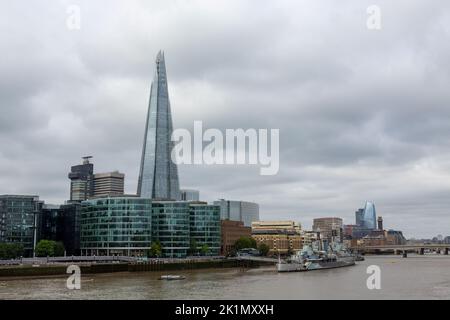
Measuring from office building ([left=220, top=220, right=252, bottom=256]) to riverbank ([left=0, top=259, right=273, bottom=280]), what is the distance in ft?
111

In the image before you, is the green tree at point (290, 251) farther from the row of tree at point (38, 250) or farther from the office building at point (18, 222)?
the office building at point (18, 222)

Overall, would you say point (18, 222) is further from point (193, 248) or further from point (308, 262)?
point (308, 262)

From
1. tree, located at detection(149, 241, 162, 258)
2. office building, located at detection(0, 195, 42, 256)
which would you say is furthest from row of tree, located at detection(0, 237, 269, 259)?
office building, located at detection(0, 195, 42, 256)

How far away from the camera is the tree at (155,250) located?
114125 millimetres

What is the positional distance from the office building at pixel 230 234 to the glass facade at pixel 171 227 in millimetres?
27976

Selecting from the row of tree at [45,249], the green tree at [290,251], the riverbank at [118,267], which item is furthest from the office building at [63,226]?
the green tree at [290,251]

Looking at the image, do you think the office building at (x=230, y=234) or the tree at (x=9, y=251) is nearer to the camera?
the tree at (x=9, y=251)

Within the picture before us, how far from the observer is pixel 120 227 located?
384 feet

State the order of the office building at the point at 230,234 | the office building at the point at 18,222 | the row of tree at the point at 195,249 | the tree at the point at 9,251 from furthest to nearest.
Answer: the office building at the point at 230,234 < the row of tree at the point at 195,249 < the office building at the point at 18,222 < the tree at the point at 9,251

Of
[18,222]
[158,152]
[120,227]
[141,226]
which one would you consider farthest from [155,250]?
[158,152]

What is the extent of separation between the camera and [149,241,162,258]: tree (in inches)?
4493

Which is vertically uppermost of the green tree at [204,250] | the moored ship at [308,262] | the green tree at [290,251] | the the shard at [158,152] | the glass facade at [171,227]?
the the shard at [158,152]
